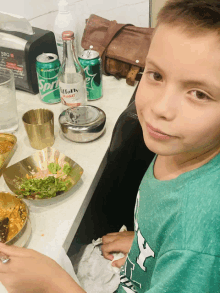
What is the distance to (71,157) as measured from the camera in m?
0.91

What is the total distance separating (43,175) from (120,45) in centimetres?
66

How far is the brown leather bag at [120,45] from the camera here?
3.99 feet

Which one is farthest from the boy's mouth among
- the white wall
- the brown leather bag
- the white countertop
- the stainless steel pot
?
the white wall

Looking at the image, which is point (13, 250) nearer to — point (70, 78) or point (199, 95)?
point (199, 95)

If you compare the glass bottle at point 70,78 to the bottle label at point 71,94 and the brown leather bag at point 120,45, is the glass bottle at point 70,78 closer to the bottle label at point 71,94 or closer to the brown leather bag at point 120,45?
the bottle label at point 71,94

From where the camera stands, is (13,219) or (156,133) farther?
(13,219)

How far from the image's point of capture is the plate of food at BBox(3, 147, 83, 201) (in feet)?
2.49

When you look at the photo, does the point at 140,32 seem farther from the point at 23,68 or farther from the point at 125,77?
the point at 23,68

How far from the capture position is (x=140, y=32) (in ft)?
4.07

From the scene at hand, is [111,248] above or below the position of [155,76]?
below

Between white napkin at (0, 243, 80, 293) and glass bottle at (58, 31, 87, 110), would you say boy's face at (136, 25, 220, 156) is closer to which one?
white napkin at (0, 243, 80, 293)

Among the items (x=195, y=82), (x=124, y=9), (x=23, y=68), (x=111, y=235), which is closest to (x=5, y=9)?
(x=23, y=68)

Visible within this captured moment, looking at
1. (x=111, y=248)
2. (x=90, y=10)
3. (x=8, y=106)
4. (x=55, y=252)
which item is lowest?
(x=111, y=248)

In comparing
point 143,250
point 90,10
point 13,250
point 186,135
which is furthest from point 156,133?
point 90,10
